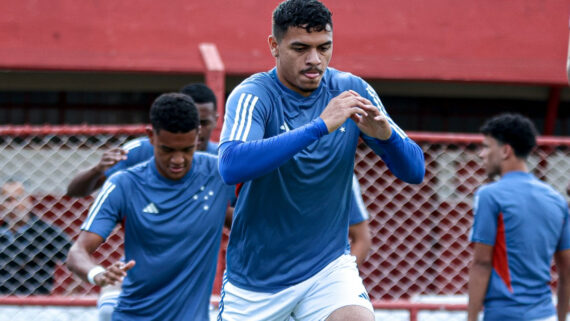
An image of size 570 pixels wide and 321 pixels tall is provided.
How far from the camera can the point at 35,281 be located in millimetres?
6285

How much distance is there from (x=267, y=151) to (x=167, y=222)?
133 cm

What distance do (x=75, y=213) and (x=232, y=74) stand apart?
2.57 metres

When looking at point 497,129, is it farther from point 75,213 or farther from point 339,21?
point 339,21

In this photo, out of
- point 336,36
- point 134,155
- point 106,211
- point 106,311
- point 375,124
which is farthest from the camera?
point 336,36

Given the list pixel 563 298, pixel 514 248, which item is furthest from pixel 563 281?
pixel 514 248

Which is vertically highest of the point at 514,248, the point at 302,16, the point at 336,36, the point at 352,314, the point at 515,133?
the point at 336,36

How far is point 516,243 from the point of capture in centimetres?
451

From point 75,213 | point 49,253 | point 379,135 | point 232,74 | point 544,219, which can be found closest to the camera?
point 379,135

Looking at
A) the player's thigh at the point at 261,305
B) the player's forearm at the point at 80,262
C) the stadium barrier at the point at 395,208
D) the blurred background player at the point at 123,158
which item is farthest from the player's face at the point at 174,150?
the stadium barrier at the point at 395,208

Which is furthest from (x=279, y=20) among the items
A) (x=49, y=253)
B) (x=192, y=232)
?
(x=49, y=253)

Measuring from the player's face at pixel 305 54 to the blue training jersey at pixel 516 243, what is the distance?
171cm

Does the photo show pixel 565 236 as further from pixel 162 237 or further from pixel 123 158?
pixel 123 158

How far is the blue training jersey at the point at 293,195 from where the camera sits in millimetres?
3336

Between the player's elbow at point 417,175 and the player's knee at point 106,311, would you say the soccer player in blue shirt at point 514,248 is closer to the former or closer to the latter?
the player's elbow at point 417,175
